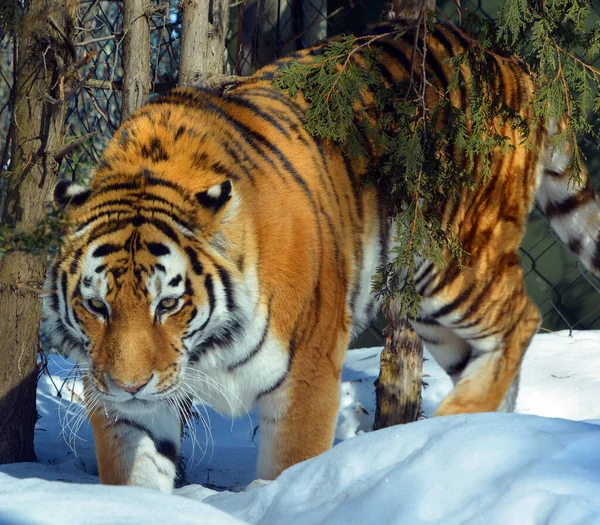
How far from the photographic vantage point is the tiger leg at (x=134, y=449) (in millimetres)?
2516

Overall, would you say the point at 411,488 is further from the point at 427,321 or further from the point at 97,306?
the point at 427,321

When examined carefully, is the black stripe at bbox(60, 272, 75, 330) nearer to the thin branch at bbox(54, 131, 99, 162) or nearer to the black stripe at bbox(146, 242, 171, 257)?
the black stripe at bbox(146, 242, 171, 257)

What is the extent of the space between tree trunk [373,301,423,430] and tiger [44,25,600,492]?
46 cm

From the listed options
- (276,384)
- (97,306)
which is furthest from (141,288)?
(276,384)

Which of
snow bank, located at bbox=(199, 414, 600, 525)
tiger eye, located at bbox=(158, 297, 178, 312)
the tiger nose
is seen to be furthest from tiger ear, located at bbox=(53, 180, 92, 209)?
snow bank, located at bbox=(199, 414, 600, 525)

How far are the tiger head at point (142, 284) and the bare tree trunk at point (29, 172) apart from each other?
52cm

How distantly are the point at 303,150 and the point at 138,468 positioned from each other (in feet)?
3.68

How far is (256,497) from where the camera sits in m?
1.77

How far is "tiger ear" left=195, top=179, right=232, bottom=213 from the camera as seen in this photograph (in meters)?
2.22

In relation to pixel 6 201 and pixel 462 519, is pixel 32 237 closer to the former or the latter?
pixel 462 519

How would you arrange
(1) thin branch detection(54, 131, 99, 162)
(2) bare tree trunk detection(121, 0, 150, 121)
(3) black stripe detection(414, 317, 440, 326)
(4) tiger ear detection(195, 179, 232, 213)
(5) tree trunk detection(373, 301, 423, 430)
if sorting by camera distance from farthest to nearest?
(5) tree trunk detection(373, 301, 423, 430), (3) black stripe detection(414, 317, 440, 326), (2) bare tree trunk detection(121, 0, 150, 121), (1) thin branch detection(54, 131, 99, 162), (4) tiger ear detection(195, 179, 232, 213)

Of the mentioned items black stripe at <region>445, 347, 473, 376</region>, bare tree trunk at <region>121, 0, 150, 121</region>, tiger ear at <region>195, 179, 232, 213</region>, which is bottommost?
black stripe at <region>445, 347, 473, 376</region>

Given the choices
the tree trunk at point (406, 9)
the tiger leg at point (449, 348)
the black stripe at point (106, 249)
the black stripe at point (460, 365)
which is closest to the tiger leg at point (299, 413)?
the black stripe at point (106, 249)

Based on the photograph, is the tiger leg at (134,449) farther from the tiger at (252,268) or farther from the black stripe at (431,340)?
the black stripe at (431,340)
